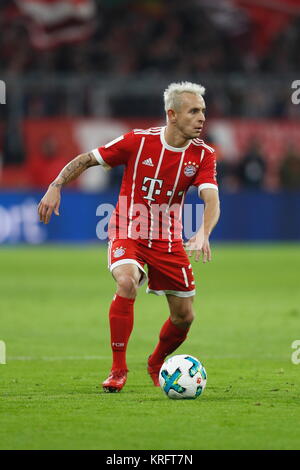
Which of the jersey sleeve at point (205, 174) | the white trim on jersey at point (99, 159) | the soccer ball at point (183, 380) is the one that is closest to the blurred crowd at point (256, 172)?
the jersey sleeve at point (205, 174)

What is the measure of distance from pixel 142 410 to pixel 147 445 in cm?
123

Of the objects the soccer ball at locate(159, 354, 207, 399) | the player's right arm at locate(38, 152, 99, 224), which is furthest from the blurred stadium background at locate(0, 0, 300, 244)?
the soccer ball at locate(159, 354, 207, 399)

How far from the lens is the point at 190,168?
8.84 meters

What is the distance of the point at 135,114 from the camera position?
2781cm

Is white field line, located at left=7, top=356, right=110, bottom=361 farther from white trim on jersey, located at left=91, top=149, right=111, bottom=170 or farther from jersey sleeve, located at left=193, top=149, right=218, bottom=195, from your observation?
jersey sleeve, located at left=193, top=149, right=218, bottom=195

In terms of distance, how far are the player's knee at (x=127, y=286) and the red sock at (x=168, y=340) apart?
0.64m

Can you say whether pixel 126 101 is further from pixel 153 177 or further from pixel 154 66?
pixel 153 177

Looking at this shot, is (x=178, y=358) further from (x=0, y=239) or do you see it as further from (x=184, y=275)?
(x=0, y=239)

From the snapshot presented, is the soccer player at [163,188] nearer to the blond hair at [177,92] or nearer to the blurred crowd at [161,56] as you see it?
the blond hair at [177,92]

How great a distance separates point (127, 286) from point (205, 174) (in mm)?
1110

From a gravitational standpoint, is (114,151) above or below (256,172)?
above

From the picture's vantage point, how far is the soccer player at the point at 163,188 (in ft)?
28.6

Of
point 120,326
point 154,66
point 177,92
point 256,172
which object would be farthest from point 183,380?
point 154,66
